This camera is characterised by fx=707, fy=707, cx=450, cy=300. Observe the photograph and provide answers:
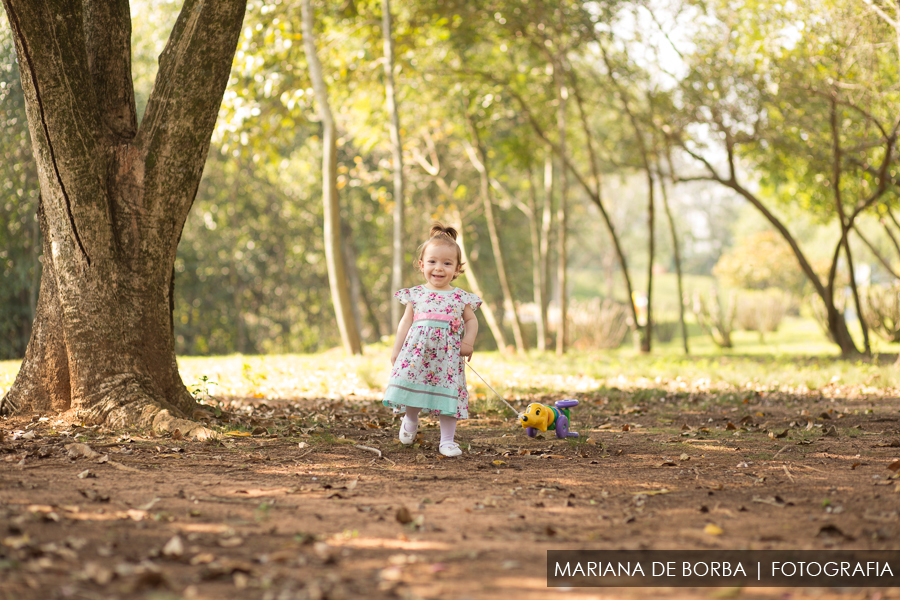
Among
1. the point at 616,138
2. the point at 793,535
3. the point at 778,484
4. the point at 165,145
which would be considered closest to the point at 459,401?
the point at 778,484

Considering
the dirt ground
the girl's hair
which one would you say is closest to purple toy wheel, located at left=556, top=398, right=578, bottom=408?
the dirt ground

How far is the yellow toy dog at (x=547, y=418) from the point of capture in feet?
15.3

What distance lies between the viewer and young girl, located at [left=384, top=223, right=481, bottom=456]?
4258 mm

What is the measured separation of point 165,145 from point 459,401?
2.56 meters

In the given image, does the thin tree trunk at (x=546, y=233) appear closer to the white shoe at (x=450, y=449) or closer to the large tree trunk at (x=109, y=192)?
the large tree trunk at (x=109, y=192)

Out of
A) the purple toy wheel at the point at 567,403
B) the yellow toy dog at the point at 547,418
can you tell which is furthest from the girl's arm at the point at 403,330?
the purple toy wheel at the point at 567,403

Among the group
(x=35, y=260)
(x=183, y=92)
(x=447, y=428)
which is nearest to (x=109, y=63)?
(x=183, y=92)

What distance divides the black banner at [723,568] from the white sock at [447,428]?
6.19 ft

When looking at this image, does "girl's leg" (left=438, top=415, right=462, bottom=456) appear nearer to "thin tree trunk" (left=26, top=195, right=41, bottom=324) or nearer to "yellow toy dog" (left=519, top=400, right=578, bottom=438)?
"yellow toy dog" (left=519, top=400, right=578, bottom=438)

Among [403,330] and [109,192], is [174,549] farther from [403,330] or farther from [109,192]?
[109,192]

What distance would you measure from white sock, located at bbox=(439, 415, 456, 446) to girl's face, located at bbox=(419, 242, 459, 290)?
83 centimetres

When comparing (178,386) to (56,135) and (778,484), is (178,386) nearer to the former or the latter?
(56,135)

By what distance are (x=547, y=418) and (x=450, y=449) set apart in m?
0.77

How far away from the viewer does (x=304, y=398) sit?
6824 mm
